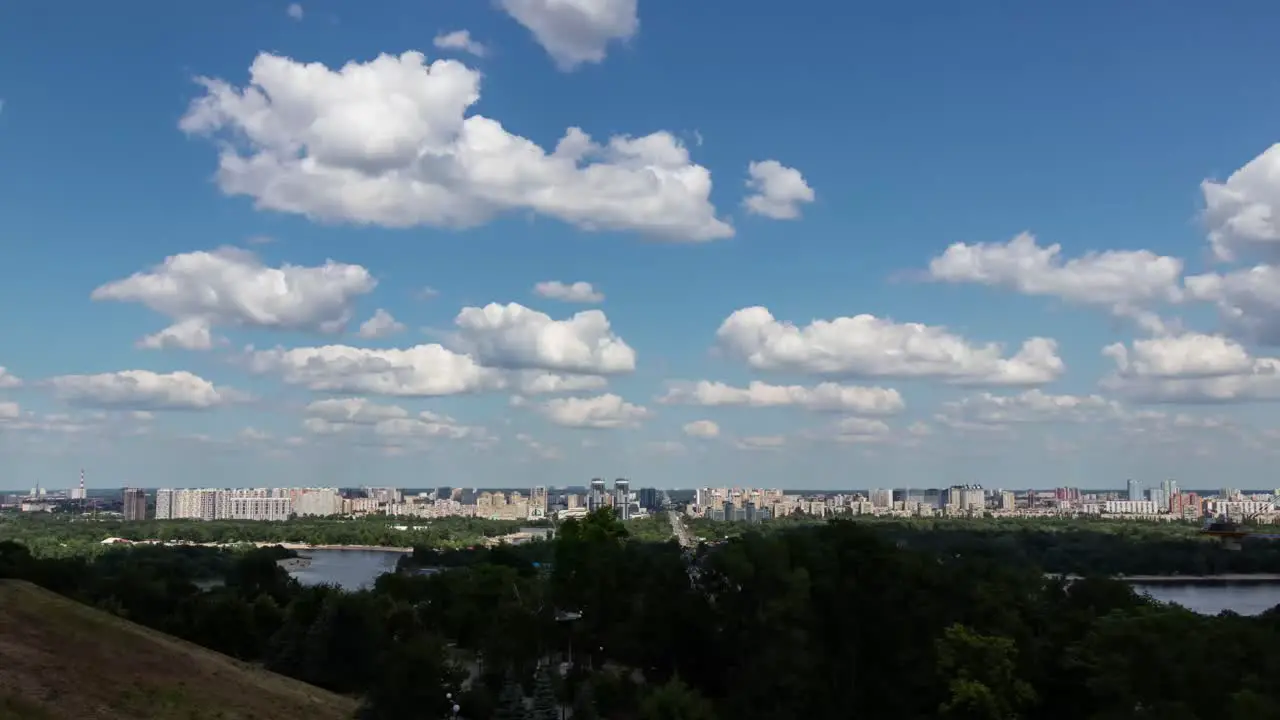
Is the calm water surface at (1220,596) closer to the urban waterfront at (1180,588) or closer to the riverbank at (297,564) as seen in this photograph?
the urban waterfront at (1180,588)

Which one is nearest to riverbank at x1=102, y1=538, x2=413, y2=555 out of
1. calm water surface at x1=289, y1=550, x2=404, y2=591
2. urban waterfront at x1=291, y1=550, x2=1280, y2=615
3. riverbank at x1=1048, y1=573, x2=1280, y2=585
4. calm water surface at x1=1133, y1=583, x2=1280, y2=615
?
calm water surface at x1=289, y1=550, x2=404, y2=591

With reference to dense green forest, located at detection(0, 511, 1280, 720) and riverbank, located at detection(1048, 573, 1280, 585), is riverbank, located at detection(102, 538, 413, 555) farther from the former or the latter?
dense green forest, located at detection(0, 511, 1280, 720)

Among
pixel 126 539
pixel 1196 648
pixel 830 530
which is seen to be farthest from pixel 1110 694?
pixel 126 539

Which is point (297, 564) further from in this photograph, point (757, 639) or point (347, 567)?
point (757, 639)

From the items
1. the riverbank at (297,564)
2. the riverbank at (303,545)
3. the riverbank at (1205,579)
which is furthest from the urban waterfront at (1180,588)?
the riverbank at (303,545)

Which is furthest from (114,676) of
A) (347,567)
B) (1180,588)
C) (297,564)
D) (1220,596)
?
(347,567)

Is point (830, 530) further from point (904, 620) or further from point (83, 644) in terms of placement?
point (83, 644)
